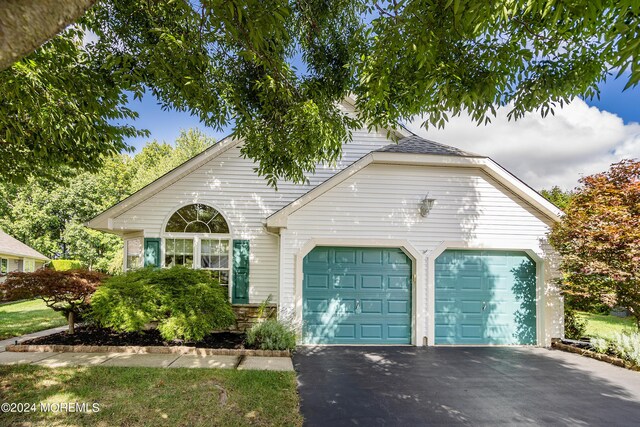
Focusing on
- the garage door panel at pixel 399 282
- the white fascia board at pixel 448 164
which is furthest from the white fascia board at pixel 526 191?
the garage door panel at pixel 399 282

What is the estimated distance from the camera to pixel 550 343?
318 inches

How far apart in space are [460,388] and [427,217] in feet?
Answer: 13.2

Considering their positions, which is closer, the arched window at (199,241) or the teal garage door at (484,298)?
the teal garage door at (484,298)

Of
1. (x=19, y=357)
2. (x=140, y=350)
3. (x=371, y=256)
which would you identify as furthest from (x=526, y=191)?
(x=19, y=357)

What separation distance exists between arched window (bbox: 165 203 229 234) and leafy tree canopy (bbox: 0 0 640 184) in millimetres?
2311

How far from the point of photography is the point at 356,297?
8070 mm

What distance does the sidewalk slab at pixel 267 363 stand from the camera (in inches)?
235

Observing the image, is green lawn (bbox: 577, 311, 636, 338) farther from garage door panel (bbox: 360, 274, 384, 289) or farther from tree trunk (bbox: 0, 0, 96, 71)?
tree trunk (bbox: 0, 0, 96, 71)

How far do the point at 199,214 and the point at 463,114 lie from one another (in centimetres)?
727

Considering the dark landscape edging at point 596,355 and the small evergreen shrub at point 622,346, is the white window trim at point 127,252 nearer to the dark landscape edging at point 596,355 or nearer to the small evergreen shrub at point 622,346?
the dark landscape edging at point 596,355

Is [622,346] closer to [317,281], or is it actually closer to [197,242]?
[317,281]

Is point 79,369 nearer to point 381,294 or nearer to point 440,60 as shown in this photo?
point 381,294

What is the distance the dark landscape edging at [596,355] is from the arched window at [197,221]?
882 cm

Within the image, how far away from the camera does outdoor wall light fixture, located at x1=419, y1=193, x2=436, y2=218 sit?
8.11 meters
